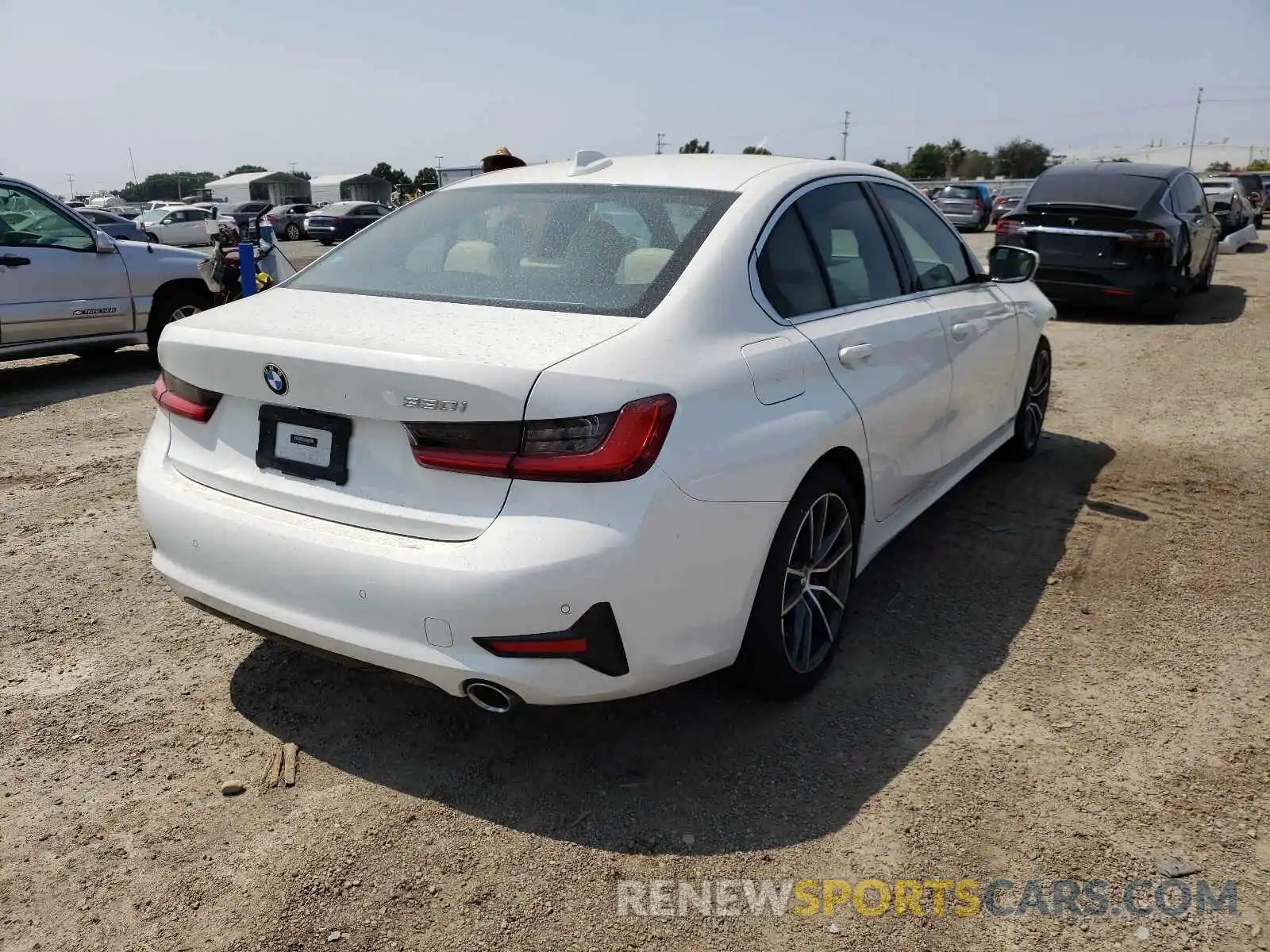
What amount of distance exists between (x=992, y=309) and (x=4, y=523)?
15.4 ft

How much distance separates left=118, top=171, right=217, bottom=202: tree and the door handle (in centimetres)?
10274

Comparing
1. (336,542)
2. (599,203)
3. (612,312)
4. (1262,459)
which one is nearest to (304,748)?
(336,542)

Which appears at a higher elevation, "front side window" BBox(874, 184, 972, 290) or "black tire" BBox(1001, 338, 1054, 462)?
"front side window" BBox(874, 184, 972, 290)

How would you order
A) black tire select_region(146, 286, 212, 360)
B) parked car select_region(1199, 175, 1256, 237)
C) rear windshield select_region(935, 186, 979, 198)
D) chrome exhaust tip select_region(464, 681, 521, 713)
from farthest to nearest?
rear windshield select_region(935, 186, 979, 198), parked car select_region(1199, 175, 1256, 237), black tire select_region(146, 286, 212, 360), chrome exhaust tip select_region(464, 681, 521, 713)

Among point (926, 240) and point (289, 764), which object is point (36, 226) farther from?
point (926, 240)

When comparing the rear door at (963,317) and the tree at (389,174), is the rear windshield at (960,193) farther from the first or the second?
the tree at (389,174)

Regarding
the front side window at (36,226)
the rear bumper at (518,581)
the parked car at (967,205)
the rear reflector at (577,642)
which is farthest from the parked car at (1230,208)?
the rear reflector at (577,642)

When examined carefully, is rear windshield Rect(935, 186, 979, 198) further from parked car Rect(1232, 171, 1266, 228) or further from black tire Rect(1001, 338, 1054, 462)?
black tire Rect(1001, 338, 1054, 462)

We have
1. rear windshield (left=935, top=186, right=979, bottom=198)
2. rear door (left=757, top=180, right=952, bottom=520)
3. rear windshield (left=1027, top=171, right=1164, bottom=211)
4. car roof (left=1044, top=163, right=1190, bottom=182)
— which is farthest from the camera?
rear windshield (left=935, top=186, right=979, bottom=198)

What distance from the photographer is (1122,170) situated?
11.0 metres

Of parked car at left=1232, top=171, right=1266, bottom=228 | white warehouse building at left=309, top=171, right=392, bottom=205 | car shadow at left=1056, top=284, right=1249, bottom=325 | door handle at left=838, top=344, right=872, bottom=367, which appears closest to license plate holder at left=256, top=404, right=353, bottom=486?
door handle at left=838, top=344, right=872, bottom=367

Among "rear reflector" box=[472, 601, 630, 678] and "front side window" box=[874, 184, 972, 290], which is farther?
"front side window" box=[874, 184, 972, 290]

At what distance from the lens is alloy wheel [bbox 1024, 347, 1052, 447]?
5.49 m

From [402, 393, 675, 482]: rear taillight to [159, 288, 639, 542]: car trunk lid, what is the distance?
38 mm
